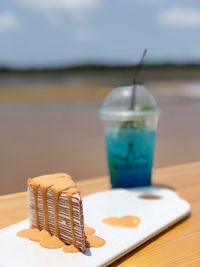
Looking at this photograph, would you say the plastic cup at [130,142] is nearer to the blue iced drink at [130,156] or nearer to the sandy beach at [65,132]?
the blue iced drink at [130,156]

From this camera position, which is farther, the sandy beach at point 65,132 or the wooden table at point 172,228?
the sandy beach at point 65,132

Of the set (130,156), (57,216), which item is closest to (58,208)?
(57,216)

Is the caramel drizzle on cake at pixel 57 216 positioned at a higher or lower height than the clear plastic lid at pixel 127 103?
lower

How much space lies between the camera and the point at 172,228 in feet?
2.00

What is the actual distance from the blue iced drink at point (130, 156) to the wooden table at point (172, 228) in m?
0.04

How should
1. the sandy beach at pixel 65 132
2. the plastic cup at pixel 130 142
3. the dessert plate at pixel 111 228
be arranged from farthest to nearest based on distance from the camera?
1. the sandy beach at pixel 65 132
2. the plastic cup at pixel 130 142
3. the dessert plate at pixel 111 228

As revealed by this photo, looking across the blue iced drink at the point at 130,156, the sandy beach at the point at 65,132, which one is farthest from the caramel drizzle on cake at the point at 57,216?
the sandy beach at the point at 65,132

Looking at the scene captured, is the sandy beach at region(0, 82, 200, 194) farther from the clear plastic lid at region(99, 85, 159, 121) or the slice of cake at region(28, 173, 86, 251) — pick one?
the slice of cake at region(28, 173, 86, 251)

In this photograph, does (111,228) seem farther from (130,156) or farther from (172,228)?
(130,156)

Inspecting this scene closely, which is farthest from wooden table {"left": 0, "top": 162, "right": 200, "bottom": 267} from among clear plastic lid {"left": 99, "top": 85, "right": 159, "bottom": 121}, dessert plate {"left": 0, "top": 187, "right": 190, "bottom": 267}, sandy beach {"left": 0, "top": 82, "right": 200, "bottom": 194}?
sandy beach {"left": 0, "top": 82, "right": 200, "bottom": 194}

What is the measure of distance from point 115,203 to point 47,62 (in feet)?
9.32

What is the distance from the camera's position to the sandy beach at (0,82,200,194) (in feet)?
6.81

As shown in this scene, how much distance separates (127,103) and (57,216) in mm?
357

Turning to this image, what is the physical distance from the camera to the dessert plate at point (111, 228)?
48cm
